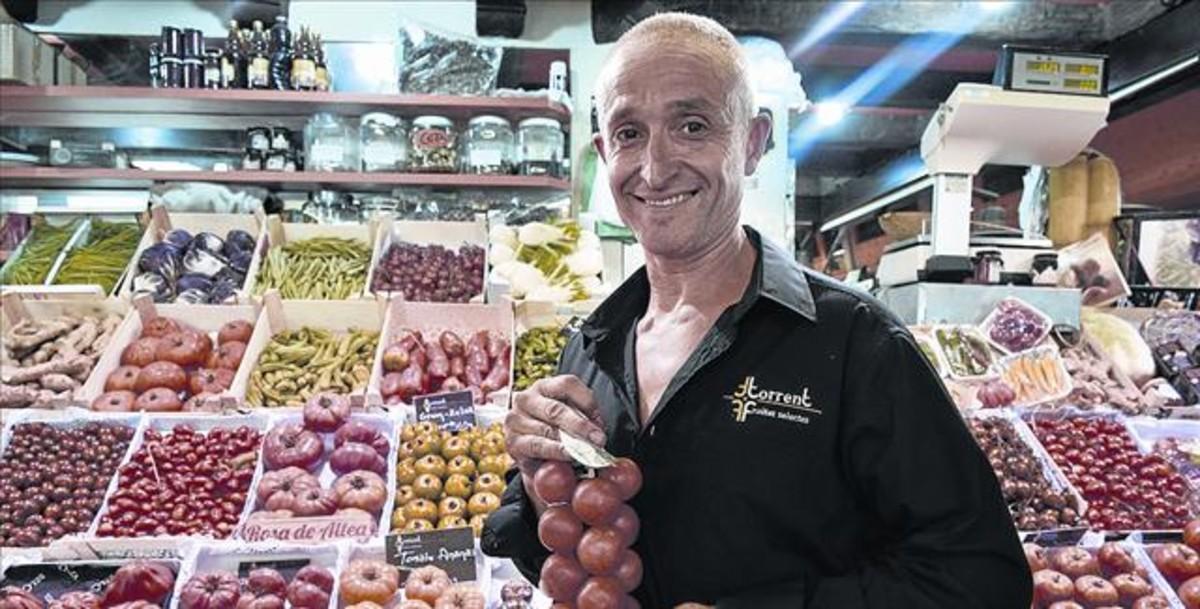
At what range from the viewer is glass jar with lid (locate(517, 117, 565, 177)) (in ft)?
18.1

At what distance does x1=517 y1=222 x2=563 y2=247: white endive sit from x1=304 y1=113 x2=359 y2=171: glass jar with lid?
51.6 inches

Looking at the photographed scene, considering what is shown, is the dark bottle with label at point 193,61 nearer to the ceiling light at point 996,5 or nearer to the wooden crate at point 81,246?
the wooden crate at point 81,246

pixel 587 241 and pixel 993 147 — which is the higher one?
pixel 993 147

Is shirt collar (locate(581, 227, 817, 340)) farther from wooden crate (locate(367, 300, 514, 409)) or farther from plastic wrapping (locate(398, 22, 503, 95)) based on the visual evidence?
plastic wrapping (locate(398, 22, 503, 95))

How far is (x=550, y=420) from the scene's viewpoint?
1309 mm

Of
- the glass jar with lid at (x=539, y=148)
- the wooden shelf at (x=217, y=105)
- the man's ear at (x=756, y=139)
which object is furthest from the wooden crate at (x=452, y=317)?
the man's ear at (x=756, y=139)

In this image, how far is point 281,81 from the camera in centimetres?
547

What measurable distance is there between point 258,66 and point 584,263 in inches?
92.1

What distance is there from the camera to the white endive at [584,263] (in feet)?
16.2

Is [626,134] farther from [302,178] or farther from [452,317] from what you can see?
[302,178]

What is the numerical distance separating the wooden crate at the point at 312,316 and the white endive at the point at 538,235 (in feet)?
3.58

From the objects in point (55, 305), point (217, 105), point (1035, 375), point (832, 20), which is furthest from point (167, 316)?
point (832, 20)

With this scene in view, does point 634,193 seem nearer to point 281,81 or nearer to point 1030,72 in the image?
point 1030,72

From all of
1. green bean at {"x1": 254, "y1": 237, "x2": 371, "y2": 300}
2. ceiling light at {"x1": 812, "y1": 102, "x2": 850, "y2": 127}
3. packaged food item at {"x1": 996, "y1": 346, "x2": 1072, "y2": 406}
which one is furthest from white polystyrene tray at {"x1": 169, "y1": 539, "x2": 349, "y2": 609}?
ceiling light at {"x1": 812, "y1": 102, "x2": 850, "y2": 127}
